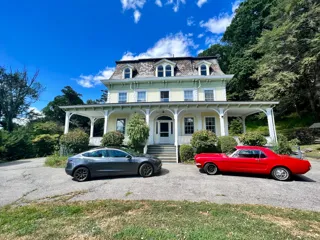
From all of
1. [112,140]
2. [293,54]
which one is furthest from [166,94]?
[293,54]

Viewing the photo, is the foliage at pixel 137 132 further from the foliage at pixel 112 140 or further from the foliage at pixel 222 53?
the foliage at pixel 222 53

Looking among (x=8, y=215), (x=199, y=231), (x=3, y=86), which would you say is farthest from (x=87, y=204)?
(x=3, y=86)

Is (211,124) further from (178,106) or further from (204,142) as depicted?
(204,142)

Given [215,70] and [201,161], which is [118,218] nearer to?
[201,161]

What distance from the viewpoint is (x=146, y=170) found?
7367 millimetres

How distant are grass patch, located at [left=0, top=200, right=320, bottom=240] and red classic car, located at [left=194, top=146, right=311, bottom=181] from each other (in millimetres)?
3309

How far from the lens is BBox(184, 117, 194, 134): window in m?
15.2

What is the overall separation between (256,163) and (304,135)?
15.2 m

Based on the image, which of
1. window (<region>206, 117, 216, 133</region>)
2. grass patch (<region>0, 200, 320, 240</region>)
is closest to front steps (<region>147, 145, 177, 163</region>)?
window (<region>206, 117, 216, 133</region>)

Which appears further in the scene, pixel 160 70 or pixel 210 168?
pixel 160 70

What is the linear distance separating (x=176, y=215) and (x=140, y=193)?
1.96m

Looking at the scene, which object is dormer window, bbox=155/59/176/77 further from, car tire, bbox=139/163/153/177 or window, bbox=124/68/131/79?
car tire, bbox=139/163/153/177

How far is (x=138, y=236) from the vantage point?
9.11ft

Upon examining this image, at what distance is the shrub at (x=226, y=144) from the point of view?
10.8 meters
